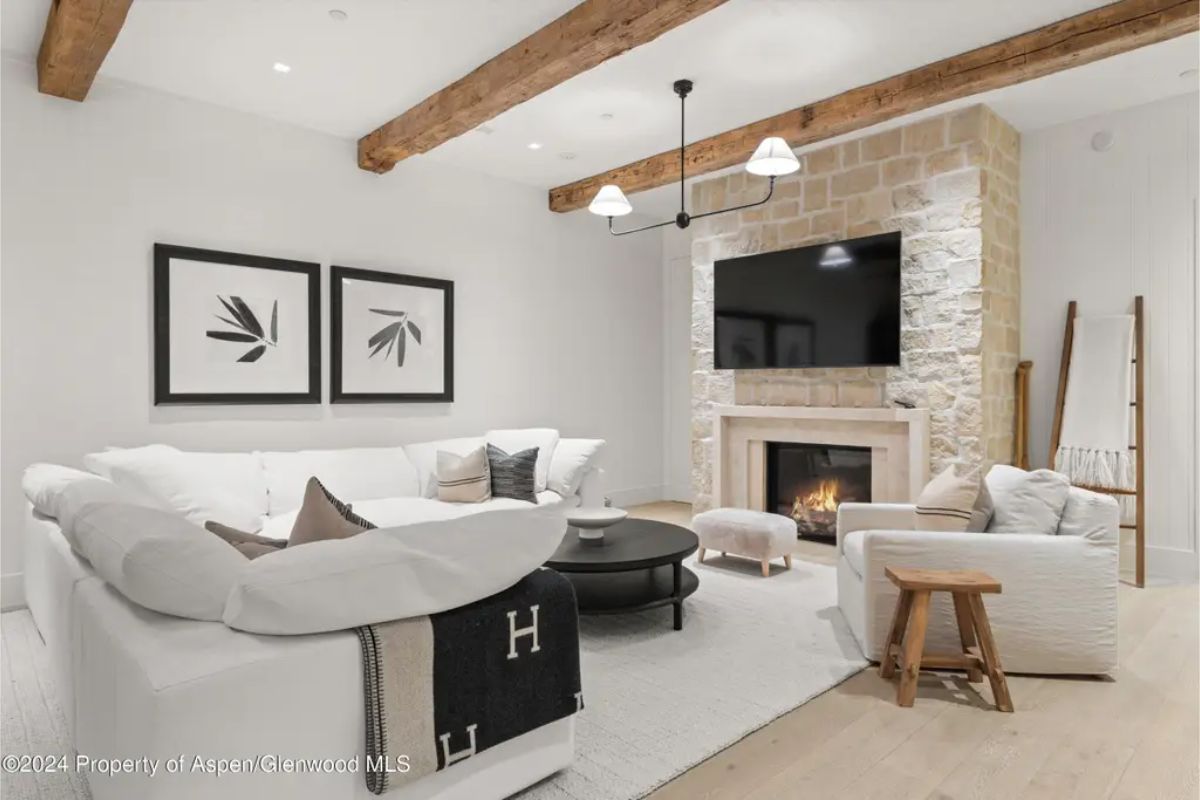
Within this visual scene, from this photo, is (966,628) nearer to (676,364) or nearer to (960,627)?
(960,627)

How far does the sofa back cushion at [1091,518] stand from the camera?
261 centimetres

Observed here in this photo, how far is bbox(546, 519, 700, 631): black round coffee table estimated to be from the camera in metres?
3.01

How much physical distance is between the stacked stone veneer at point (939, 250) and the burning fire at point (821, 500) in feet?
2.17

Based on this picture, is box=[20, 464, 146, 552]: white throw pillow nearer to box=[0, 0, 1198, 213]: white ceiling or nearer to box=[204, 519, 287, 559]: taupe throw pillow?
box=[204, 519, 287, 559]: taupe throw pillow

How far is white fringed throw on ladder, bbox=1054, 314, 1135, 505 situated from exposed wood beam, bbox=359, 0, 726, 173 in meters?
3.26

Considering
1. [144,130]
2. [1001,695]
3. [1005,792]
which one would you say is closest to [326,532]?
[1005,792]

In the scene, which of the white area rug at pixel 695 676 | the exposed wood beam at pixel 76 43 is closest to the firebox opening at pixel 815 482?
the white area rug at pixel 695 676

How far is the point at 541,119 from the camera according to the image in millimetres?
4430

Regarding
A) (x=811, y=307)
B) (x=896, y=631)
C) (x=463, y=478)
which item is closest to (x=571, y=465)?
(x=463, y=478)

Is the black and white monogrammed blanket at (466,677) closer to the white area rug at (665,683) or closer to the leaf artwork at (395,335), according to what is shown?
the white area rug at (665,683)

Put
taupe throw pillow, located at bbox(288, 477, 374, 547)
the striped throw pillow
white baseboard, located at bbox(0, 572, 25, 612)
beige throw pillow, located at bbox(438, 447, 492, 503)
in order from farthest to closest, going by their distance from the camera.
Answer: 1. the striped throw pillow
2. beige throw pillow, located at bbox(438, 447, 492, 503)
3. white baseboard, located at bbox(0, 572, 25, 612)
4. taupe throw pillow, located at bbox(288, 477, 374, 547)

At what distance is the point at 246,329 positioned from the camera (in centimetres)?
423

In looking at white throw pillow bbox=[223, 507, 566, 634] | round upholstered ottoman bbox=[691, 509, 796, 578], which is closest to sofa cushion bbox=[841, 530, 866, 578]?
round upholstered ottoman bbox=[691, 509, 796, 578]

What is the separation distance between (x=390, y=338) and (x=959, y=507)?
12.1 ft
